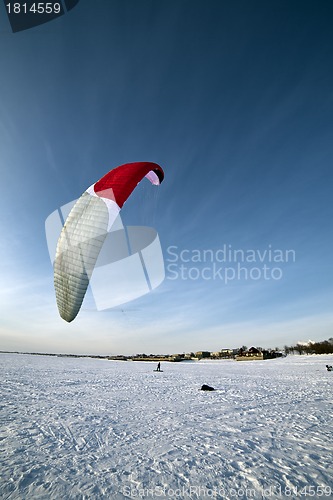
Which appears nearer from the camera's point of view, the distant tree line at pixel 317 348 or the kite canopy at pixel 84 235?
the kite canopy at pixel 84 235

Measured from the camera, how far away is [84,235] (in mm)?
9172

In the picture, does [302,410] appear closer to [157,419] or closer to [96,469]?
[157,419]

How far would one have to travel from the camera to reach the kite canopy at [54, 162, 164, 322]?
9109mm

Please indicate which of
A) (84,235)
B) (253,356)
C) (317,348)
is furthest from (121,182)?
(317,348)

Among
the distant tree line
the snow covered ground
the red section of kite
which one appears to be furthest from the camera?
the distant tree line

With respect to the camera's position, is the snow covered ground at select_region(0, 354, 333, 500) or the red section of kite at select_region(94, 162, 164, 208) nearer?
the snow covered ground at select_region(0, 354, 333, 500)

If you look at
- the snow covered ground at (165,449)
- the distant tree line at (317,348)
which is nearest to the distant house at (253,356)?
the distant tree line at (317,348)

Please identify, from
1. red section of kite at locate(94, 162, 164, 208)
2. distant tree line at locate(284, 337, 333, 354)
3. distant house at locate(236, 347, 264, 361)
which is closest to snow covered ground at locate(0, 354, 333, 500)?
red section of kite at locate(94, 162, 164, 208)

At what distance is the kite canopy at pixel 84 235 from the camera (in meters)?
9.11

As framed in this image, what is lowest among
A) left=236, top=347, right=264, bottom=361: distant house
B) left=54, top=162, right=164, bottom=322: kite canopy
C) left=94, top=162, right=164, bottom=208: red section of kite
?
left=236, top=347, right=264, bottom=361: distant house

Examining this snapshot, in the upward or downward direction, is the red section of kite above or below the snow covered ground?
above

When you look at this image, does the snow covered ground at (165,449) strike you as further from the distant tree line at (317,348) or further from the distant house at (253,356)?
the distant tree line at (317,348)

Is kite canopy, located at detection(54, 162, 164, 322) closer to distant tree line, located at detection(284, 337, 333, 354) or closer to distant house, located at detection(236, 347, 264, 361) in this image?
distant house, located at detection(236, 347, 264, 361)

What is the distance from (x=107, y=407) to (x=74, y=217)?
744 cm
